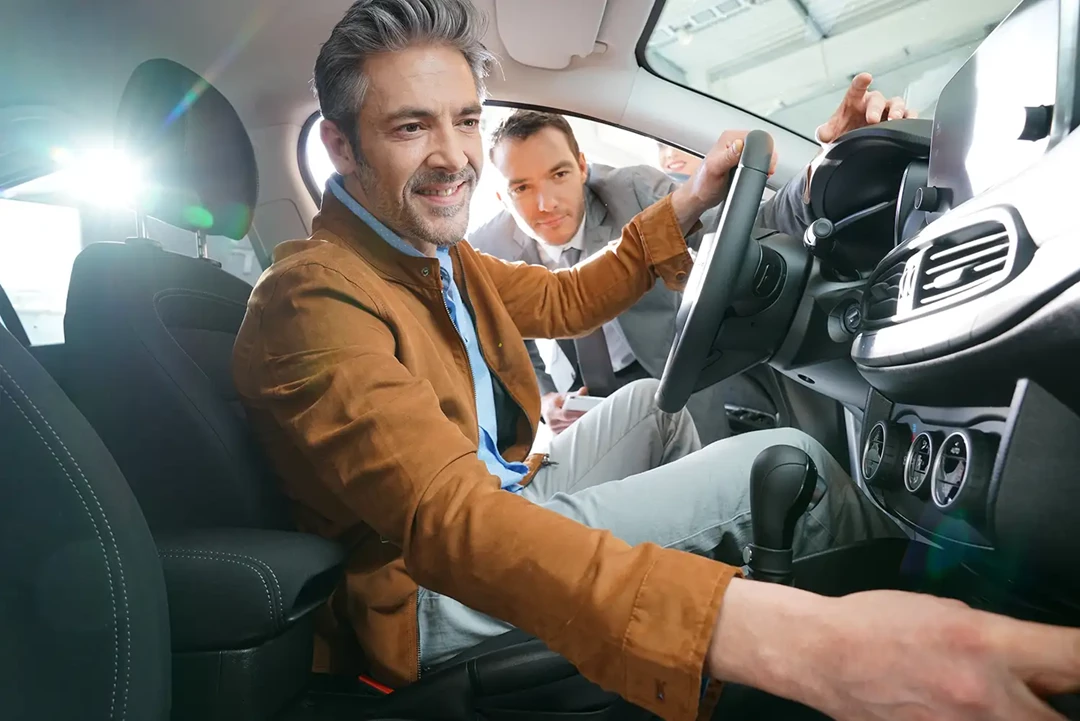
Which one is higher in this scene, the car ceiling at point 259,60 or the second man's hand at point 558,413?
the car ceiling at point 259,60

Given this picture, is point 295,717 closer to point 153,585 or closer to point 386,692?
point 386,692

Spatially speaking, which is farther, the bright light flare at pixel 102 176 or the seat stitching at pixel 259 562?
the bright light flare at pixel 102 176

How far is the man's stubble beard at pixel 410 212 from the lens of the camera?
3.68 feet

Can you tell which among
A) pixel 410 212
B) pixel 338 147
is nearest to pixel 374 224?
pixel 410 212

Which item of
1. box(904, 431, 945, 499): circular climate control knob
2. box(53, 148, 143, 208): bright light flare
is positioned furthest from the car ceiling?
box(904, 431, 945, 499): circular climate control knob

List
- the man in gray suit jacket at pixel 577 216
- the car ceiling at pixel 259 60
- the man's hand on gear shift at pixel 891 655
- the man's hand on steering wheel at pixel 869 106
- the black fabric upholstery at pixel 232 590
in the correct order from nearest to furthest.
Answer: the man's hand on gear shift at pixel 891 655 < the black fabric upholstery at pixel 232 590 < the man's hand on steering wheel at pixel 869 106 < the car ceiling at pixel 259 60 < the man in gray suit jacket at pixel 577 216

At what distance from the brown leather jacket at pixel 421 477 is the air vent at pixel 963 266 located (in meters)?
0.29

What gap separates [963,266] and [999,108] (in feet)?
0.66

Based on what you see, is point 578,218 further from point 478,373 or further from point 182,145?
point 182,145

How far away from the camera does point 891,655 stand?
1.43 ft

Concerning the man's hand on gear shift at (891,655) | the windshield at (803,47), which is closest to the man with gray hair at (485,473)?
the man's hand on gear shift at (891,655)

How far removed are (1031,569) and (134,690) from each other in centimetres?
79

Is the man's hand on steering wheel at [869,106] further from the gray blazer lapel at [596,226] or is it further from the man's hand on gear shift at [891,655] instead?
the gray blazer lapel at [596,226]

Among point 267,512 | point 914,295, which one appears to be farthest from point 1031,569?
point 267,512
